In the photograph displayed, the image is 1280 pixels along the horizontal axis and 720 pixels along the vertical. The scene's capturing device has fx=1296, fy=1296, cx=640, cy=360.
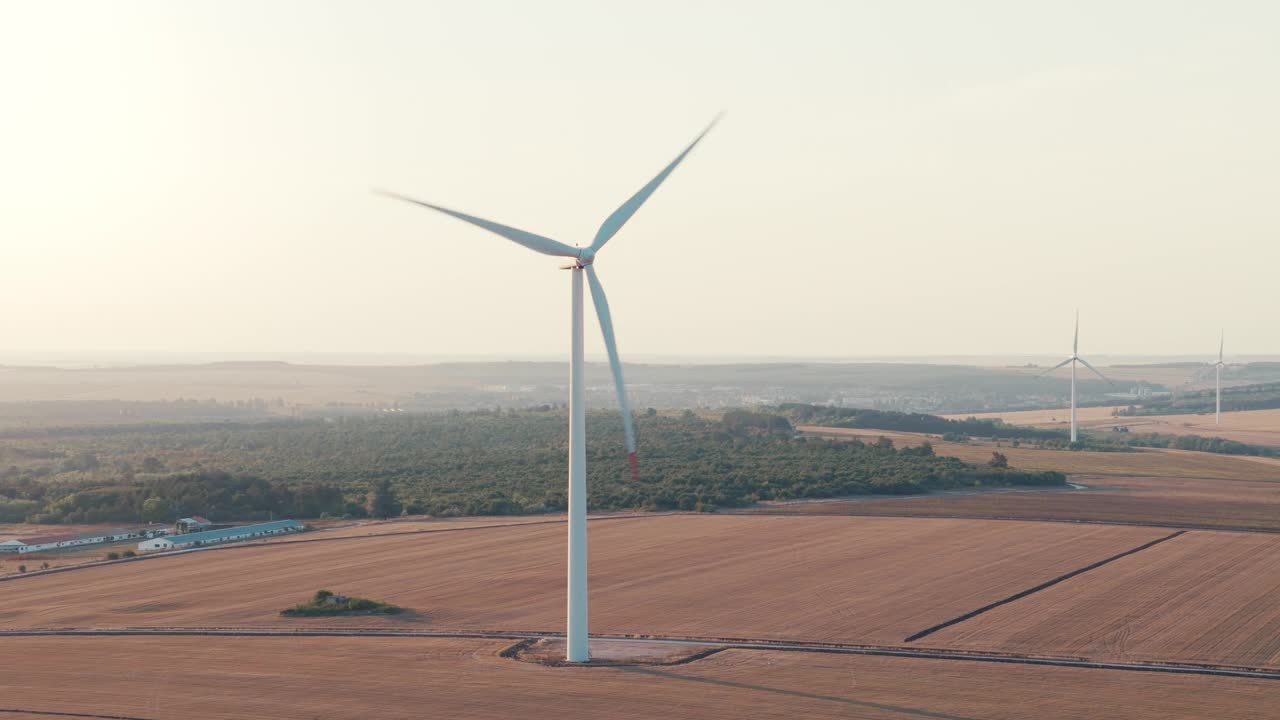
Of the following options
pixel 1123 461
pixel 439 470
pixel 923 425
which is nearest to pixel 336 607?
pixel 439 470

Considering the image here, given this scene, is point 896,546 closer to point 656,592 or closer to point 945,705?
point 656,592

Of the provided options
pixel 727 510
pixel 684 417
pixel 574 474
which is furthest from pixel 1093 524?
pixel 684 417

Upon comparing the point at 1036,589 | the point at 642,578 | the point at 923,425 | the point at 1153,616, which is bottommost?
the point at 642,578

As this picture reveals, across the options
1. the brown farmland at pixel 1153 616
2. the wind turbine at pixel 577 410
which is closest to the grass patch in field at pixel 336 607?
the wind turbine at pixel 577 410

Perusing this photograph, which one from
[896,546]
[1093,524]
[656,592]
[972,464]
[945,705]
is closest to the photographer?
[945,705]

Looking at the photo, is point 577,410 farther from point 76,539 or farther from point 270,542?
point 76,539

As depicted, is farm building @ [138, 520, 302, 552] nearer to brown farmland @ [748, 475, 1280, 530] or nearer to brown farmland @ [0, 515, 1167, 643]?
brown farmland @ [0, 515, 1167, 643]
